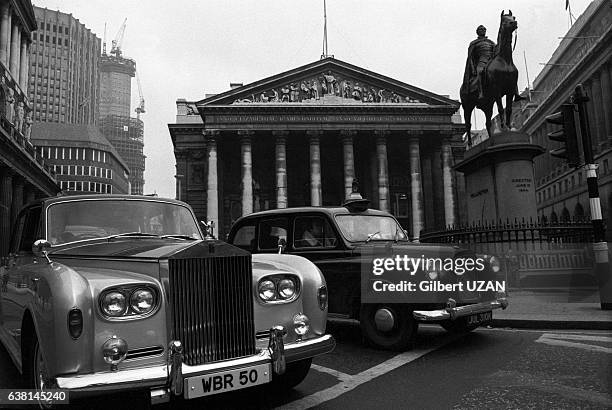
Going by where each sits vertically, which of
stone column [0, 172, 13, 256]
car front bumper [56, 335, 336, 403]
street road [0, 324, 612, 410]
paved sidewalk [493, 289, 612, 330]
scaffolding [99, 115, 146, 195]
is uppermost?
scaffolding [99, 115, 146, 195]

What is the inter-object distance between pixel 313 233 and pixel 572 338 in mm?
3901

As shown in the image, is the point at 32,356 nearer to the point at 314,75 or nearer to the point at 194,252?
the point at 194,252

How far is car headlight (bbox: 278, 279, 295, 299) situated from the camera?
4.08m

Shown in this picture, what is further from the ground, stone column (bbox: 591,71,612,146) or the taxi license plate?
stone column (bbox: 591,71,612,146)

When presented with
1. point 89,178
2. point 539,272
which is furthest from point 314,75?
point 89,178

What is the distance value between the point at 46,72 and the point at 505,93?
121673mm

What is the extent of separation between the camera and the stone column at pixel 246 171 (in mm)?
42219

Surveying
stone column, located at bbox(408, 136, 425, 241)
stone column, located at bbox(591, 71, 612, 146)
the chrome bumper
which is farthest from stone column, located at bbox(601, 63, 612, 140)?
the chrome bumper

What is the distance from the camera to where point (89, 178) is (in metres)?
86.3

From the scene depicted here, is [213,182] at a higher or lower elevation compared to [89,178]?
lower

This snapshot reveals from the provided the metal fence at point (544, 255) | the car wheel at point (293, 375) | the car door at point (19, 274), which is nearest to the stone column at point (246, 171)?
the metal fence at point (544, 255)

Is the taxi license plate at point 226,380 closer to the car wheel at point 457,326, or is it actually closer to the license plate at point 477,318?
Result: the license plate at point 477,318

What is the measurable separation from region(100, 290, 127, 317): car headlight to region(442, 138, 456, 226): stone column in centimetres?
4291

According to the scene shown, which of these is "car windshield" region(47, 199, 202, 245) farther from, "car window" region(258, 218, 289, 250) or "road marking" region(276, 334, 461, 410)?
"car window" region(258, 218, 289, 250)
